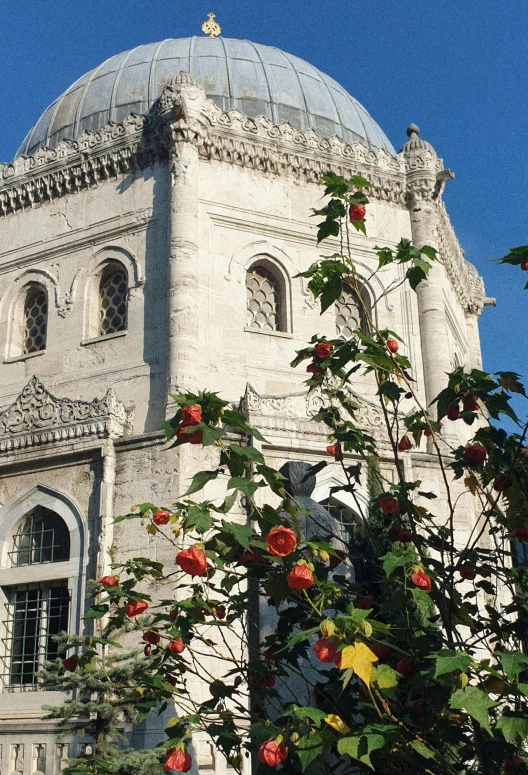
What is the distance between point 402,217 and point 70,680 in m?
12.7

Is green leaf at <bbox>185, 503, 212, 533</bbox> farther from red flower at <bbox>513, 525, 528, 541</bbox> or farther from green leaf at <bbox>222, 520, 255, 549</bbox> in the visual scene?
red flower at <bbox>513, 525, 528, 541</bbox>

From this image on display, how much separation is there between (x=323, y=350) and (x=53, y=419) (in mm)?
11251

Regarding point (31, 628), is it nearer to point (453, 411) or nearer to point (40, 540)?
point (40, 540)

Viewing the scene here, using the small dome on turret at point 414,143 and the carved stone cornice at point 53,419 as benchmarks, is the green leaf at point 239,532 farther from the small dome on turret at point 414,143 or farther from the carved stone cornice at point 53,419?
the small dome on turret at point 414,143

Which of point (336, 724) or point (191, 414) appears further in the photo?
point (191, 414)

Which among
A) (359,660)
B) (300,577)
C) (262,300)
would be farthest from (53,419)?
(359,660)

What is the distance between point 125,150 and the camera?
60.3 ft

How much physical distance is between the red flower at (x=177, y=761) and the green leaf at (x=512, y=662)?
67.4 inches

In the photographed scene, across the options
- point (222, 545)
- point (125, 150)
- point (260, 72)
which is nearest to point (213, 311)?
point (125, 150)

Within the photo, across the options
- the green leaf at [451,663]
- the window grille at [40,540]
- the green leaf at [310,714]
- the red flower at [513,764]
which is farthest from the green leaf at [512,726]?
the window grille at [40,540]

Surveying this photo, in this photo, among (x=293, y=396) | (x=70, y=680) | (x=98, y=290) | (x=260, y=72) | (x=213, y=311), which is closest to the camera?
(x=70, y=680)

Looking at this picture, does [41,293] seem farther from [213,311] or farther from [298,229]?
[298,229]

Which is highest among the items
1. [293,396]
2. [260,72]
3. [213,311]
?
[260,72]

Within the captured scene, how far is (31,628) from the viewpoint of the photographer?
16094 millimetres
